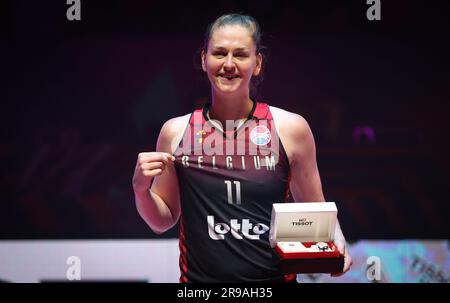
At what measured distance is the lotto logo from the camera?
2027 millimetres

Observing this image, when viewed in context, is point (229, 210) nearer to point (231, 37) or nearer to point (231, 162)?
point (231, 162)

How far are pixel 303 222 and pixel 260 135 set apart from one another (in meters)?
0.42

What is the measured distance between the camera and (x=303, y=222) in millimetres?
1923

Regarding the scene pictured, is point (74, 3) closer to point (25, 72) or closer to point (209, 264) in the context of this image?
point (25, 72)

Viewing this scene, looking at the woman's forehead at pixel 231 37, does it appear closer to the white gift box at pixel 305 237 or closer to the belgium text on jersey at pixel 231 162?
the belgium text on jersey at pixel 231 162

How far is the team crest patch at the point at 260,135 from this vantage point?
83.9 inches

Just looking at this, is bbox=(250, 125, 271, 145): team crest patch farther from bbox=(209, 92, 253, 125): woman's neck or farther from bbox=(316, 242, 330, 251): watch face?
bbox=(316, 242, 330, 251): watch face

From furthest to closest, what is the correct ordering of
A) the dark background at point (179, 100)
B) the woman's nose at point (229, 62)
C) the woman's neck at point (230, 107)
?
the dark background at point (179, 100) < the woman's neck at point (230, 107) < the woman's nose at point (229, 62)

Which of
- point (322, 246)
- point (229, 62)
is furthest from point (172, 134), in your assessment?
point (322, 246)

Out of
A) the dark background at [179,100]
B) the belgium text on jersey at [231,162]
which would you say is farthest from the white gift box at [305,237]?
the dark background at [179,100]

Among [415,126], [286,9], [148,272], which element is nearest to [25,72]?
[148,272]

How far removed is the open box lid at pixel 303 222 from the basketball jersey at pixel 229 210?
0.41 ft

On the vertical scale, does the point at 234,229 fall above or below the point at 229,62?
below
